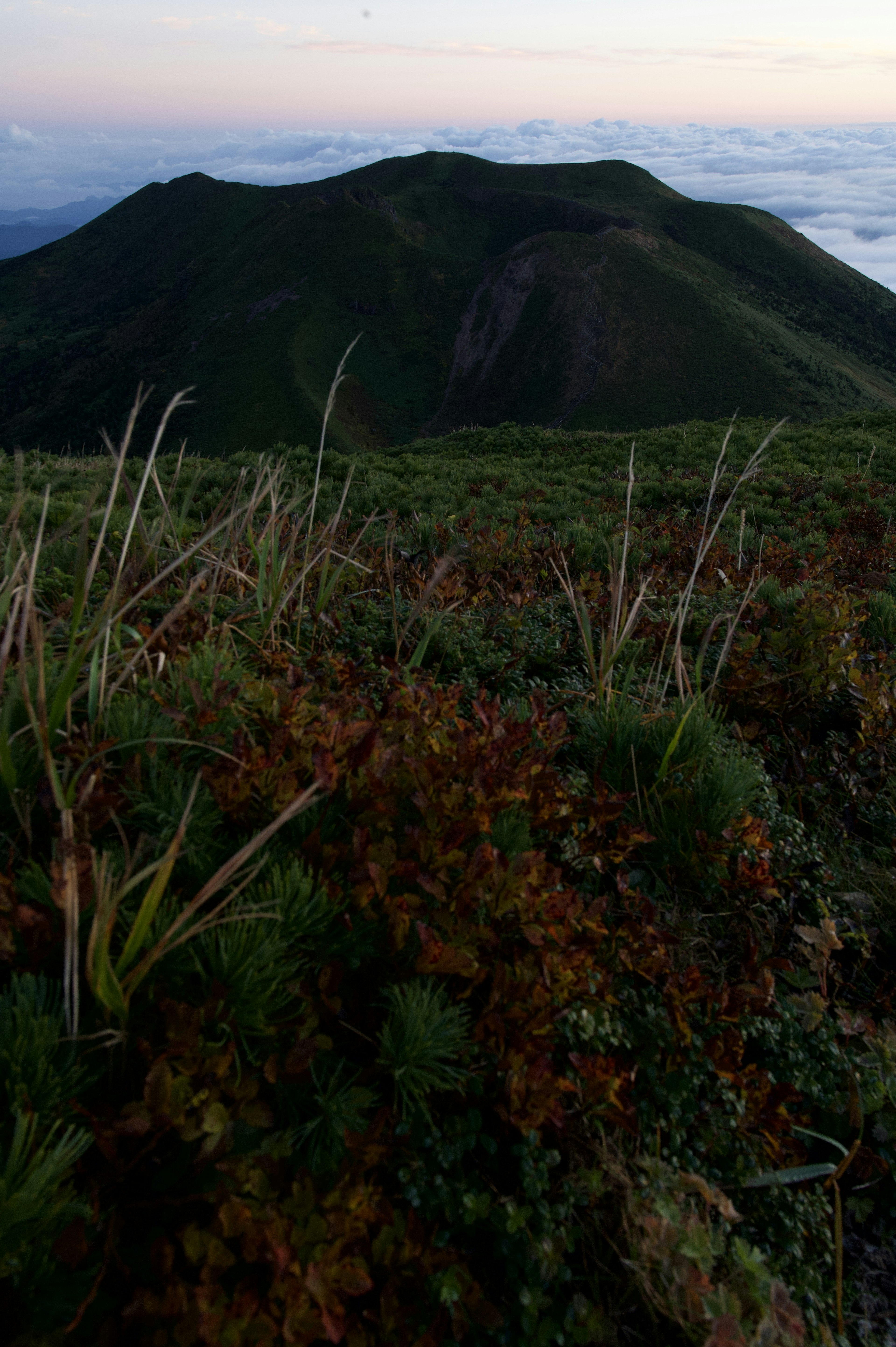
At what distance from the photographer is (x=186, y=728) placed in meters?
2.38

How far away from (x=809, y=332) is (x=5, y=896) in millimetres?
135403

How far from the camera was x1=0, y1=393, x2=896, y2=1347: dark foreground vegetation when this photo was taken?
58.2 inches

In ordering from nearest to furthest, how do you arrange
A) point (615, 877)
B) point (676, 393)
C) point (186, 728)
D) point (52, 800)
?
point (52, 800) → point (186, 728) → point (615, 877) → point (676, 393)

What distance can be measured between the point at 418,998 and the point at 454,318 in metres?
138

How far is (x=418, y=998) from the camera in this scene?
5.91 feet

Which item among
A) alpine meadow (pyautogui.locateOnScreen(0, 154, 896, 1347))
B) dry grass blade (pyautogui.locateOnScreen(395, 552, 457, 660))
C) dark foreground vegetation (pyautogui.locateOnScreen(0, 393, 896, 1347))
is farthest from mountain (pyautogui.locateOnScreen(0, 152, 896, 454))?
dark foreground vegetation (pyautogui.locateOnScreen(0, 393, 896, 1347))

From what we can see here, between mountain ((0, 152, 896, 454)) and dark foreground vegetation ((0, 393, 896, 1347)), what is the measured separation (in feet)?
276

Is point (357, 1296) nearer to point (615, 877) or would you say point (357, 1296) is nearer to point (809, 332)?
point (615, 877)

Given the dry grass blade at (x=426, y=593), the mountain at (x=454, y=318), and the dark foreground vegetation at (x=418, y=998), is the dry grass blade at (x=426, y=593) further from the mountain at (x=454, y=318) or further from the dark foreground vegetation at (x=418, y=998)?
the mountain at (x=454, y=318)

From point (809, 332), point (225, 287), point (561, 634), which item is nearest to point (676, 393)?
point (809, 332)

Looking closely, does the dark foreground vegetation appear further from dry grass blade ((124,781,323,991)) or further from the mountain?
the mountain

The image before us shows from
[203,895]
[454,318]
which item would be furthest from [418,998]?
[454,318]

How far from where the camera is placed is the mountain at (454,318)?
9150 centimetres

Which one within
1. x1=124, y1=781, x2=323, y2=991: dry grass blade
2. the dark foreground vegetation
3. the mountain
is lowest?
the dark foreground vegetation
